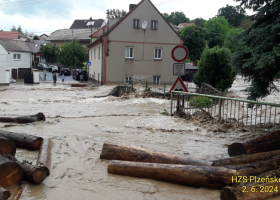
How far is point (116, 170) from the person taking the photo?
17.9 feet

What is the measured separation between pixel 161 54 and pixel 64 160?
29.1 meters

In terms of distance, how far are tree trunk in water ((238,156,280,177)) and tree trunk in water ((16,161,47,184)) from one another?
3241mm

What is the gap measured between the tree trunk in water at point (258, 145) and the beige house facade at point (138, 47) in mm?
27145

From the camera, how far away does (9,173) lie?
482 cm

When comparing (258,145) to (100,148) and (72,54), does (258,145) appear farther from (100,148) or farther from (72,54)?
(72,54)

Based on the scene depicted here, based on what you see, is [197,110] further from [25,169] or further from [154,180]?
[25,169]

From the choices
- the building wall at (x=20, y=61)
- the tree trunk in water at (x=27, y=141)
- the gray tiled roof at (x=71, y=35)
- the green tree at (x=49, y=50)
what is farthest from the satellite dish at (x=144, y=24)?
the green tree at (x=49, y=50)

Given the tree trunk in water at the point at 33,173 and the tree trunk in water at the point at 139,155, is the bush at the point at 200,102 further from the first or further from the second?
the tree trunk in water at the point at 33,173

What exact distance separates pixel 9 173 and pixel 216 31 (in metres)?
79.0

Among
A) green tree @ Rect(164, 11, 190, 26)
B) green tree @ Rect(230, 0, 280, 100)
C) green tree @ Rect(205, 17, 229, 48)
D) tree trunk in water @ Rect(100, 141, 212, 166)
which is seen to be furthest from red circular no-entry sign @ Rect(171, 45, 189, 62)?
green tree @ Rect(164, 11, 190, 26)

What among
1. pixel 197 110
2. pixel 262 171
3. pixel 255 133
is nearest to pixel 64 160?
pixel 262 171

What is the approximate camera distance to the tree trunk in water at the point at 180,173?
15.2ft

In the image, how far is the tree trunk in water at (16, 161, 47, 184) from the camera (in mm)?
4969

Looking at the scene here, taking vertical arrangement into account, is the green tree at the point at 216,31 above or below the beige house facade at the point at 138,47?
above
